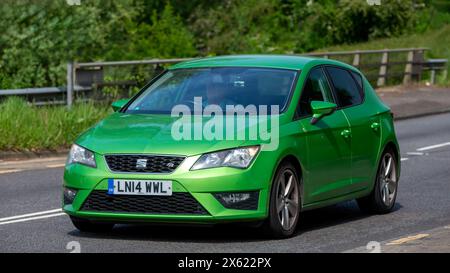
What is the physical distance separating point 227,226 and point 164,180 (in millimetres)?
1637

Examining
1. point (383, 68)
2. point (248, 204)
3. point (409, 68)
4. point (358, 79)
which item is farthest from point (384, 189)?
point (409, 68)

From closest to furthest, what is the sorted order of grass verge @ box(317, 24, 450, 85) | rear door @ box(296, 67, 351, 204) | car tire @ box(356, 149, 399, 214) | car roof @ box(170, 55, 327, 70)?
rear door @ box(296, 67, 351, 204)
car roof @ box(170, 55, 327, 70)
car tire @ box(356, 149, 399, 214)
grass verge @ box(317, 24, 450, 85)

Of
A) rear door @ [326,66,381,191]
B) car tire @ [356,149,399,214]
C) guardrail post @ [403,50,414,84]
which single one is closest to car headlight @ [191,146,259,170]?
rear door @ [326,66,381,191]

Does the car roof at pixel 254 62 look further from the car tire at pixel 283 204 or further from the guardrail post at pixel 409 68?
the guardrail post at pixel 409 68

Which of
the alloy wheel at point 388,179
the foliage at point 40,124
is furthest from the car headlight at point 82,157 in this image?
the foliage at point 40,124

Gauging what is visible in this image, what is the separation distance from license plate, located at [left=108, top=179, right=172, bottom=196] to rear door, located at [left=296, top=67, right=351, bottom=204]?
1.43m

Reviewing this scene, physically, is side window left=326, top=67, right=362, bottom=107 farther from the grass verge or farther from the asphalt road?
the grass verge

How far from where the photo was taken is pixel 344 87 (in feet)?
42.1

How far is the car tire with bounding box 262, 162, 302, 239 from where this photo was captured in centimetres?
1075

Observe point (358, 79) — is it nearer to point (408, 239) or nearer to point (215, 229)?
point (215, 229)

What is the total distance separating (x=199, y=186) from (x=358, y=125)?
8.57 ft

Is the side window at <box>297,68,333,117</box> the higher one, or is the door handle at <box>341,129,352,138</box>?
the side window at <box>297,68,333,117</box>

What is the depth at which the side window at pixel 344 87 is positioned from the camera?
1261cm

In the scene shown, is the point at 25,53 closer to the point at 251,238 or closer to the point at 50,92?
the point at 50,92
